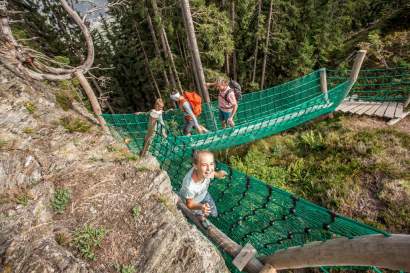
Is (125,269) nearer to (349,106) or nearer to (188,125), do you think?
(188,125)

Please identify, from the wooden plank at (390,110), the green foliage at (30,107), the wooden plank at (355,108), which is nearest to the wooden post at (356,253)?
the green foliage at (30,107)

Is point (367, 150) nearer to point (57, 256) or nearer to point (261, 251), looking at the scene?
point (261, 251)

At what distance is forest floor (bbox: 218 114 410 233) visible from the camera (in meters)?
4.96

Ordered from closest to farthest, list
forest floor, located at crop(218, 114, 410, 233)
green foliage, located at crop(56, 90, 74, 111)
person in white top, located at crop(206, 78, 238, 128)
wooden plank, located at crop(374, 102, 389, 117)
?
1. green foliage, located at crop(56, 90, 74, 111)
2. forest floor, located at crop(218, 114, 410, 233)
3. person in white top, located at crop(206, 78, 238, 128)
4. wooden plank, located at crop(374, 102, 389, 117)

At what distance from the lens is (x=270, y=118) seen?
239 inches

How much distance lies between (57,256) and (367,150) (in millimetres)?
6366

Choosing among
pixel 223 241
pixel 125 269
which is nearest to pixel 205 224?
pixel 223 241

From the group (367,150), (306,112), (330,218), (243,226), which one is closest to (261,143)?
(306,112)

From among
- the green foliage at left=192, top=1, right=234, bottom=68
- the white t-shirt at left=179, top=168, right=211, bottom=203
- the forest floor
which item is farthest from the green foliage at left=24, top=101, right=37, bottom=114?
the green foliage at left=192, top=1, right=234, bottom=68

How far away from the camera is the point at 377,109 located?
7.50 meters

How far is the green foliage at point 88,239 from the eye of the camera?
2117mm

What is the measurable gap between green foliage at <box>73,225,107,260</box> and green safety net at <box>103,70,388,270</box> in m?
1.43

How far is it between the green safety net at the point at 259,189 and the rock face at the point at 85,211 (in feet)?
2.34

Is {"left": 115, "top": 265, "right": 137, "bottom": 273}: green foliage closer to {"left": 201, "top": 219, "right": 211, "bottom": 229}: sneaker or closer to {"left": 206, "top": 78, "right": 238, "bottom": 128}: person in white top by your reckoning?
{"left": 201, "top": 219, "right": 211, "bottom": 229}: sneaker
